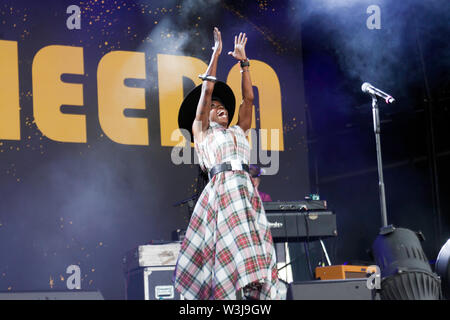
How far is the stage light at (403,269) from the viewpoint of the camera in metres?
4.44

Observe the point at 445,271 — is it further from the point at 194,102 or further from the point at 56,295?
the point at 56,295

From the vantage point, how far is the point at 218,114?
4797 millimetres

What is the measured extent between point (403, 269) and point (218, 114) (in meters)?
1.58

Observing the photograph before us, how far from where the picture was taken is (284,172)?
8.13 m

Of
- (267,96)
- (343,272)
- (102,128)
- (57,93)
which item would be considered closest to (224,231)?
(343,272)

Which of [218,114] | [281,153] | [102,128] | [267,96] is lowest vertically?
[218,114]

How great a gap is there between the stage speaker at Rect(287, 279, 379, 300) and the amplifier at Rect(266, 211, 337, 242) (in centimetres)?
189

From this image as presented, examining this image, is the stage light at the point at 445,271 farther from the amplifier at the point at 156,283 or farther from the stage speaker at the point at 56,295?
A: the stage speaker at the point at 56,295

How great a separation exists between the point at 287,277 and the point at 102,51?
3.02 meters

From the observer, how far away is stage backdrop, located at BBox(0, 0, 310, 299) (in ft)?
22.2

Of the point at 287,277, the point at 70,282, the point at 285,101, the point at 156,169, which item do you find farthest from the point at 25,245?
the point at 285,101

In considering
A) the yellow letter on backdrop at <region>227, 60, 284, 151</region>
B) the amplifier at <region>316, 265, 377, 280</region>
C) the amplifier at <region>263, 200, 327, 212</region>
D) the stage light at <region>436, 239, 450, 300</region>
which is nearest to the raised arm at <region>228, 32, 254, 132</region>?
the stage light at <region>436, 239, 450, 300</region>

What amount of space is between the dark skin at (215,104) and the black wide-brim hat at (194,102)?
0.15 m
